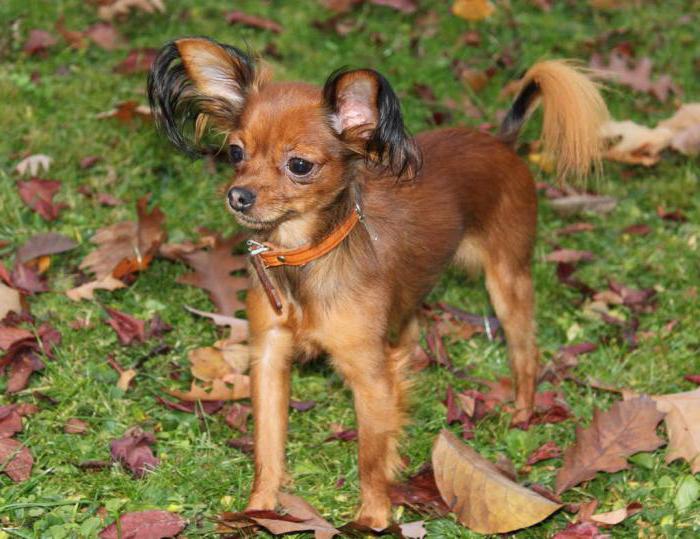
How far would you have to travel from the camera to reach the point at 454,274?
5.40 meters

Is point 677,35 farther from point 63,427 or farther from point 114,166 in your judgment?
point 63,427

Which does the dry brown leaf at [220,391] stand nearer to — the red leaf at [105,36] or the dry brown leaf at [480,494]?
the dry brown leaf at [480,494]

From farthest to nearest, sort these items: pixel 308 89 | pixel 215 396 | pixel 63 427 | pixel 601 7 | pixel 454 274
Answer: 1. pixel 601 7
2. pixel 454 274
3. pixel 215 396
4. pixel 63 427
5. pixel 308 89

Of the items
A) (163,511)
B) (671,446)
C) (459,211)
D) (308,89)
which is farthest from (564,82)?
(163,511)

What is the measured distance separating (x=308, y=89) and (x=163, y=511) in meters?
1.56

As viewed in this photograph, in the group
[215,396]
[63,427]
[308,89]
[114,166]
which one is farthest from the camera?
[114,166]

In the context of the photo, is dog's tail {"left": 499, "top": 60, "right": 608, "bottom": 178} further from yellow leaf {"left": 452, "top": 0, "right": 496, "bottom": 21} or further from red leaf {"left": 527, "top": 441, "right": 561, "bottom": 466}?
yellow leaf {"left": 452, "top": 0, "right": 496, "bottom": 21}

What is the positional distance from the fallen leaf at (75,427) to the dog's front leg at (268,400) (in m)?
0.70

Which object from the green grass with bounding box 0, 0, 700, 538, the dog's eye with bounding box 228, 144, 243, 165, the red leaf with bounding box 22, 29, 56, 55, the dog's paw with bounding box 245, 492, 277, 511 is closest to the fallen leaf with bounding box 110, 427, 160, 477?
the green grass with bounding box 0, 0, 700, 538

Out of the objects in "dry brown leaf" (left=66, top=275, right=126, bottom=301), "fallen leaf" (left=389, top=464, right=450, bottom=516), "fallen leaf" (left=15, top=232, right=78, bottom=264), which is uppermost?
"fallen leaf" (left=15, top=232, right=78, bottom=264)

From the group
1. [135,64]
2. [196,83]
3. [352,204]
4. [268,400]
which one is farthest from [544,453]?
[135,64]

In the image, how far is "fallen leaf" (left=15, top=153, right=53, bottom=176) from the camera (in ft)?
18.2

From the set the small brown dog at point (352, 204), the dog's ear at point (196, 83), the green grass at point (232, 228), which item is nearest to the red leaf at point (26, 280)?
the green grass at point (232, 228)

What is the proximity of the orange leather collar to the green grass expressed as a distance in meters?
0.78
